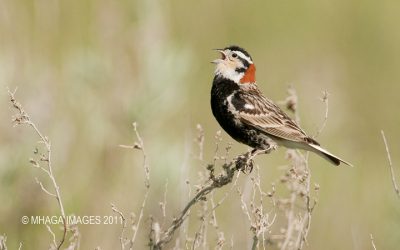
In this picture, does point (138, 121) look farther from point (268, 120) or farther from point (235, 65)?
point (268, 120)

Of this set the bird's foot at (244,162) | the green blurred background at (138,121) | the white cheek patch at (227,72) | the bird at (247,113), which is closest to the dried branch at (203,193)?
the bird's foot at (244,162)

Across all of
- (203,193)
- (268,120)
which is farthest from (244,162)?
(203,193)

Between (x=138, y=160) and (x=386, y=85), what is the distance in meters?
5.49

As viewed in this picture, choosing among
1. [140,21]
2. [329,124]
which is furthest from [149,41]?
[329,124]

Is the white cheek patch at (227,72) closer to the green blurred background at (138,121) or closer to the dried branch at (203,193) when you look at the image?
the green blurred background at (138,121)

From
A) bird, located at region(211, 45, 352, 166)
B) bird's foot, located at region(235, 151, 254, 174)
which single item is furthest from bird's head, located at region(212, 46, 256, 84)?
bird's foot, located at region(235, 151, 254, 174)

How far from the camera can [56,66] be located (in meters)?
11.6

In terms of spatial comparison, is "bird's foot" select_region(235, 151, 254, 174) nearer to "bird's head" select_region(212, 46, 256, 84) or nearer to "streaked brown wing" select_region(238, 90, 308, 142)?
"streaked brown wing" select_region(238, 90, 308, 142)

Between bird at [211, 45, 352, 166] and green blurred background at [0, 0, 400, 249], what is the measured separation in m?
0.24

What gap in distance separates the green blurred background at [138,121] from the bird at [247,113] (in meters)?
0.24

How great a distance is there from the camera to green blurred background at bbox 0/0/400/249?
804 cm

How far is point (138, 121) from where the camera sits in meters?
8.70

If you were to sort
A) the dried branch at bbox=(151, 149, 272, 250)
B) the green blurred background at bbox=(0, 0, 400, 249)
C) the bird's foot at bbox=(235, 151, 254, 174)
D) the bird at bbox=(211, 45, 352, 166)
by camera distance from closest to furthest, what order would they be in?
the dried branch at bbox=(151, 149, 272, 250) < the bird's foot at bbox=(235, 151, 254, 174) < the bird at bbox=(211, 45, 352, 166) < the green blurred background at bbox=(0, 0, 400, 249)

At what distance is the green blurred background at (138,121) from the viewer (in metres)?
8.04
